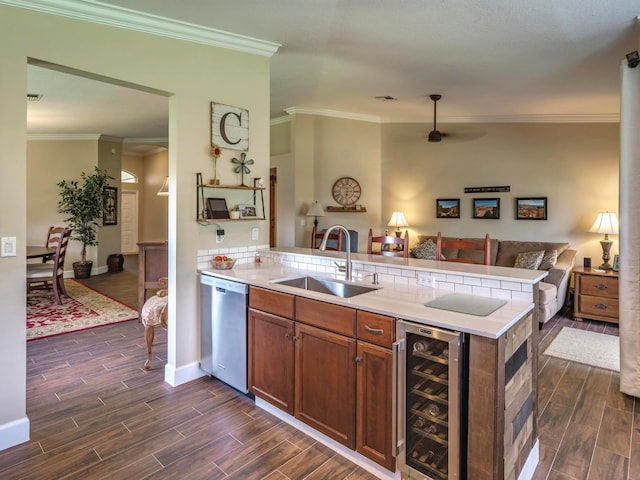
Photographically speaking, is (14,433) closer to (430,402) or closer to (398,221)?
(430,402)

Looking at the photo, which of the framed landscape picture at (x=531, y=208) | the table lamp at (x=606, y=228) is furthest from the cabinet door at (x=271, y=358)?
the framed landscape picture at (x=531, y=208)

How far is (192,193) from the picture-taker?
3023 mm

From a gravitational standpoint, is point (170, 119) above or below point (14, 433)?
above

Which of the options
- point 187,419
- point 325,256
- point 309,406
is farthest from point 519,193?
point 187,419

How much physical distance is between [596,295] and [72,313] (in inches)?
261

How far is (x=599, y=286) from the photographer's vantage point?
15.1 feet

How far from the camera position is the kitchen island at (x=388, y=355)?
1562 millimetres

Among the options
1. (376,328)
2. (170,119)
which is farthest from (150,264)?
(376,328)

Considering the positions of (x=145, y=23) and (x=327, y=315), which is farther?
(x=145, y=23)

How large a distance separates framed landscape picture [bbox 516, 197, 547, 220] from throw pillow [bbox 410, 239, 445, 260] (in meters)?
1.37

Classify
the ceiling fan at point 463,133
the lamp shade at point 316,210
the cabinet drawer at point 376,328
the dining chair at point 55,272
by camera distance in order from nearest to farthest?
the cabinet drawer at point 376,328
the dining chair at point 55,272
the lamp shade at point 316,210
the ceiling fan at point 463,133

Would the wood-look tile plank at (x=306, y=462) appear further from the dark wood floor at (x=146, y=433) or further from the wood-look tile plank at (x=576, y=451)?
the wood-look tile plank at (x=576, y=451)

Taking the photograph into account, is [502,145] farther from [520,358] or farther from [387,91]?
[520,358]

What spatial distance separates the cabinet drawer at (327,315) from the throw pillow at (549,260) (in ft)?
13.5
